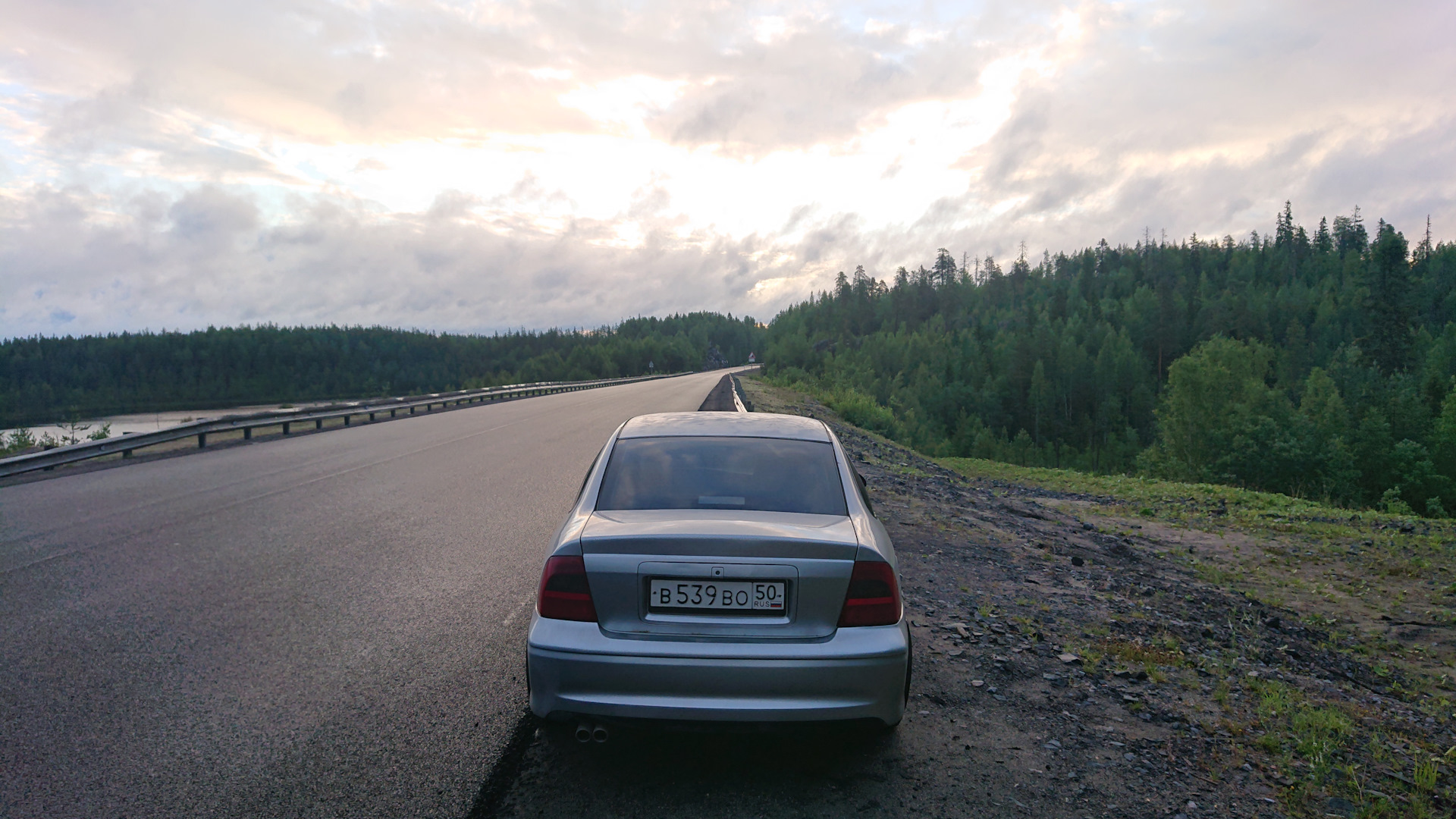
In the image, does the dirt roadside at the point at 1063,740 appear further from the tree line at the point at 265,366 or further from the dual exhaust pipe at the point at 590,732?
the tree line at the point at 265,366

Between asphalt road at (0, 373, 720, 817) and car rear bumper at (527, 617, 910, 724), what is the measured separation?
0.59 meters

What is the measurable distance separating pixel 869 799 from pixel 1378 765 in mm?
2617

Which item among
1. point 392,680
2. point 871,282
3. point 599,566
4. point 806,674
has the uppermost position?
point 871,282

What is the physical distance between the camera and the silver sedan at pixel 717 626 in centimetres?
323

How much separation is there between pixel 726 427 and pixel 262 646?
3.19 m

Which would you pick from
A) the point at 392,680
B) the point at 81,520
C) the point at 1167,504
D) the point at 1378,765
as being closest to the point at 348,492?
the point at 81,520

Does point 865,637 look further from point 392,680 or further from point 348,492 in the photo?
point 348,492

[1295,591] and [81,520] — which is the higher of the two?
[81,520]

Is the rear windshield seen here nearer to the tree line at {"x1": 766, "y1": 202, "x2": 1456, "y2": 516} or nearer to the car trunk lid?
the car trunk lid

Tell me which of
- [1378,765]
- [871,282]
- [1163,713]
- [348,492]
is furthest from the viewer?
[871,282]

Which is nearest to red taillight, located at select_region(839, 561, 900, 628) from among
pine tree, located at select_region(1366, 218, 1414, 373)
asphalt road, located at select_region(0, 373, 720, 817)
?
asphalt road, located at select_region(0, 373, 720, 817)

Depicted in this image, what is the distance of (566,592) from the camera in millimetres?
3428

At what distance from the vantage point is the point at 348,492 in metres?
11.1

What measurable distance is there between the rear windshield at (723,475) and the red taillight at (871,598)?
0.53 metres
